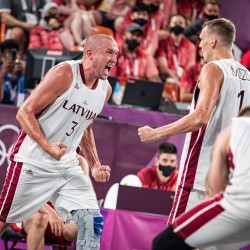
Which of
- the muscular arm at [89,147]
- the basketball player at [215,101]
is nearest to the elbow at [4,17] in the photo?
the muscular arm at [89,147]

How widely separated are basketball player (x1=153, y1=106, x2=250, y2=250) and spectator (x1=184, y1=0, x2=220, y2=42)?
8406 millimetres

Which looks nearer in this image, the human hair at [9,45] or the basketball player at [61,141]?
the basketball player at [61,141]

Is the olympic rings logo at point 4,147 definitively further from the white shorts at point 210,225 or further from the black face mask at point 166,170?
the white shorts at point 210,225

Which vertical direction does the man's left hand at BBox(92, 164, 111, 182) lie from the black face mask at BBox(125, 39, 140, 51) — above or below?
above

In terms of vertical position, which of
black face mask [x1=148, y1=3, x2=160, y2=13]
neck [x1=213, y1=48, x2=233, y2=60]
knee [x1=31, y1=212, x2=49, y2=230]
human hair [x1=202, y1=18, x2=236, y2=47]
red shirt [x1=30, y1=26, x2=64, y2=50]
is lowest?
knee [x1=31, y1=212, x2=49, y2=230]

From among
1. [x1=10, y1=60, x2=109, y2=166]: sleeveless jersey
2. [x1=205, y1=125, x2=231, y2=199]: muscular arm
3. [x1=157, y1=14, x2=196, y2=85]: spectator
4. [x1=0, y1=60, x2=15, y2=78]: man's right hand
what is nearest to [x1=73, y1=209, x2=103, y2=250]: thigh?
[x1=10, y1=60, x2=109, y2=166]: sleeveless jersey

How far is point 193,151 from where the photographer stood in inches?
217

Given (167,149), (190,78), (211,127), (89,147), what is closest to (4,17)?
(190,78)

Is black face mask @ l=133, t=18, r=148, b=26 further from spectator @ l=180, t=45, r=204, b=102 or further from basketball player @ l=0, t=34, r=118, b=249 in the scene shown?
basketball player @ l=0, t=34, r=118, b=249

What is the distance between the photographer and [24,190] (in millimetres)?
5977

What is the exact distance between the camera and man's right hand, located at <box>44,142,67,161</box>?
5.57 meters

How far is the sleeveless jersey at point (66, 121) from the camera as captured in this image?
589 centimetres

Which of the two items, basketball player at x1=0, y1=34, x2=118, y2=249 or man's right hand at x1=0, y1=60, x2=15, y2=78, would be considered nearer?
basketball player at x1=0, y1=34, x2=118, y2=249

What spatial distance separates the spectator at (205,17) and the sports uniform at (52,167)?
6769 mm
